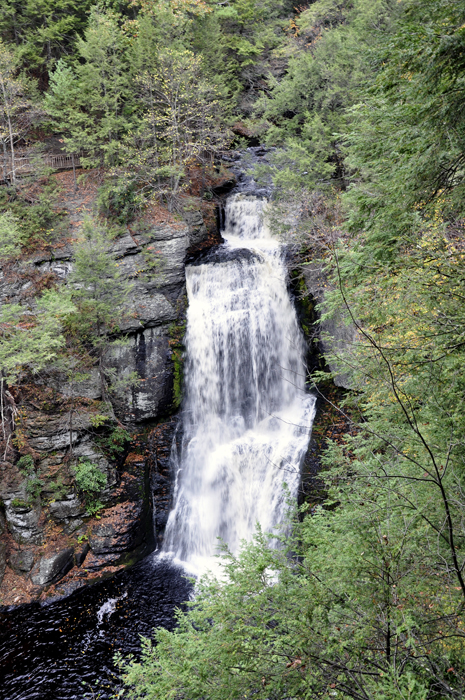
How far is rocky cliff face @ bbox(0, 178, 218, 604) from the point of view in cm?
1038

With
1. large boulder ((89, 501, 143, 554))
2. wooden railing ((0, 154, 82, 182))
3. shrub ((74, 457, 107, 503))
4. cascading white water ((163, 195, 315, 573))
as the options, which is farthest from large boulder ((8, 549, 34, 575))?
wooden railing ((0, 154, 82, 182))

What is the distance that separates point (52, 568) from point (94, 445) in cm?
322

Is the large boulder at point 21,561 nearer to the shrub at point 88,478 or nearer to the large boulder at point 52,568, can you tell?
the large boulder at point 52,568

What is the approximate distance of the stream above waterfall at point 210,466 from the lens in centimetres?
848

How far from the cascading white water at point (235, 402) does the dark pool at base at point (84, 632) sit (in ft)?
→ 4.84

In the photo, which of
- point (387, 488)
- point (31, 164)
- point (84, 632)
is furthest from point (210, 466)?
point (31, 164)

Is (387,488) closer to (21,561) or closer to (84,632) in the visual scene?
(84,632)

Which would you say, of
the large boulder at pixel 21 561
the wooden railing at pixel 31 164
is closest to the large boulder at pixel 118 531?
the large boulder at pixel 21 561

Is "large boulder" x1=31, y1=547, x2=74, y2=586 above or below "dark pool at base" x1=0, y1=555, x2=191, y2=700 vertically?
above

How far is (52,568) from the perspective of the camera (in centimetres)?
1012

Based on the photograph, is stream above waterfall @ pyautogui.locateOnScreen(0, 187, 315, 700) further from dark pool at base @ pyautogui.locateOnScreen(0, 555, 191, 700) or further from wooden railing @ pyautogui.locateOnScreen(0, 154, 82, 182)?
wooden railing @ pyautogui.locateOnScreen(0, 154, 82, 182)

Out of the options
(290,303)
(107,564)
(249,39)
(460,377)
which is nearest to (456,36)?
(460,377)

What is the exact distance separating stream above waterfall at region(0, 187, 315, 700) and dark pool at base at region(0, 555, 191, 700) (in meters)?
0.02

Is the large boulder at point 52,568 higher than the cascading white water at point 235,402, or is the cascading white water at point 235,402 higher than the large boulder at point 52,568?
the cascading white water at point 235,402
